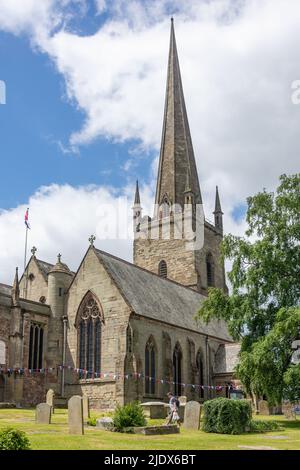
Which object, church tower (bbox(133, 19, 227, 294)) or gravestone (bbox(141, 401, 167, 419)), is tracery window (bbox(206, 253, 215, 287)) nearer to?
church tower (bbox(133, 19, 227, 294))

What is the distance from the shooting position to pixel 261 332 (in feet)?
97.6

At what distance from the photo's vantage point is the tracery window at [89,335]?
3541 centimetres

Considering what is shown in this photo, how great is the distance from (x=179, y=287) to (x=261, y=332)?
1882 cm

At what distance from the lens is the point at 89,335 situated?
120 ft

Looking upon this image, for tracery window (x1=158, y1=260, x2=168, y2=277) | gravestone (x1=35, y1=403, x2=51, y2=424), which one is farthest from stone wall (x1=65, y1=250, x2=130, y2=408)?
tracery window (x1=158, y1=260, x2=168, y2=277)

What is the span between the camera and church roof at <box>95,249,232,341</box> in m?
37.0

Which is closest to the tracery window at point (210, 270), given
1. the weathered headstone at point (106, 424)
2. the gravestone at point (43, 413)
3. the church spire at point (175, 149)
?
the church spire at point (175, 149)

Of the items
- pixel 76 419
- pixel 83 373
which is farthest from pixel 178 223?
pixel 76 419

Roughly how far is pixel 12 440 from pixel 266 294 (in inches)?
844

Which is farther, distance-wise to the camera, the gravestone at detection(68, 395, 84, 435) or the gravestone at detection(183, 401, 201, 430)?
the gravestone at detection(183, 401, 201, 430)

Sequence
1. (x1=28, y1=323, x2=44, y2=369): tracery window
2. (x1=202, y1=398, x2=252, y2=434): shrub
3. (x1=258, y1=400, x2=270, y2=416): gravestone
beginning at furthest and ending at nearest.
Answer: (x1=258, y1=400, x2=270, y2=416): gravestone → (x1=28, y1=323, x2=44, y2=369): tracery window → (x1=202, y1=398, x2=252, y2=434): shrub

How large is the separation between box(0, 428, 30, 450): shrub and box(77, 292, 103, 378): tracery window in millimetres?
24697

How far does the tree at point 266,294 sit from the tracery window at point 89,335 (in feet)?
25.4

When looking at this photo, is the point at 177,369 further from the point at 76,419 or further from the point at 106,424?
the point at 76,419
